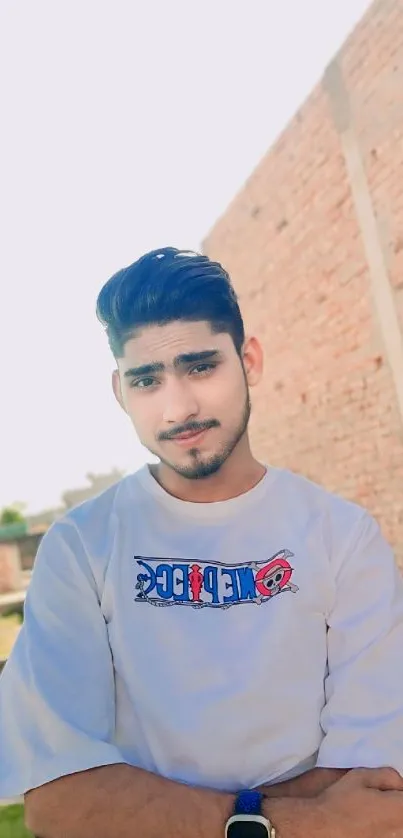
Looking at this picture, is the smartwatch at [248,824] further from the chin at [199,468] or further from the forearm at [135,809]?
the chin at [199,468]

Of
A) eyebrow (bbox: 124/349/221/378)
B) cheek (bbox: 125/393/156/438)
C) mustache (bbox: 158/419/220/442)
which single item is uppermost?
eyebrow (bbox: 124/349/221/378)

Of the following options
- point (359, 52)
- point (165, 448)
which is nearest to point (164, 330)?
point (165, 448)

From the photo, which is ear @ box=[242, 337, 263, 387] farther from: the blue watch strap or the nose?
the blue watch strap

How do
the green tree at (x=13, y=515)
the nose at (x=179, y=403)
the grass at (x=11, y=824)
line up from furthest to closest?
1. the green tree at (x=13, y=515)
2. the grass at (x=11, y=824)
3. the nose at (x=179, y=403)

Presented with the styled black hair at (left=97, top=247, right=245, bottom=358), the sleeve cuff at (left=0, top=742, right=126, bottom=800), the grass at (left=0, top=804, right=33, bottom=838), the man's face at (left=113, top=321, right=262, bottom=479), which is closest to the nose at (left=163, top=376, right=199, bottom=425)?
the man's face at (left=113, top=321, right=262, bottom=479)

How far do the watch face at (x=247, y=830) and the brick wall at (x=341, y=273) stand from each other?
7.96 ft

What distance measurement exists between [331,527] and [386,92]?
2.37 m

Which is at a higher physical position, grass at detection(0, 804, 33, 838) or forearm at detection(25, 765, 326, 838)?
forearm at detection(25, 765, 326, 838)

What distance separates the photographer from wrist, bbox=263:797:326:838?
920 mm

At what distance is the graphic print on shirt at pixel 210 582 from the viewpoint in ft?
3.51

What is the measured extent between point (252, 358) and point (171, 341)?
17cm

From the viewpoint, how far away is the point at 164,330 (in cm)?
116

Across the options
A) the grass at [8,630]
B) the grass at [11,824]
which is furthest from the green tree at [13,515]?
the grass at [11,824]

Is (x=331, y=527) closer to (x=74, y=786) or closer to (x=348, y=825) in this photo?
(x=348, y=825)
